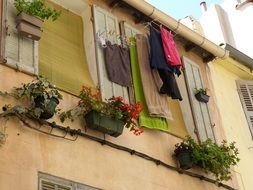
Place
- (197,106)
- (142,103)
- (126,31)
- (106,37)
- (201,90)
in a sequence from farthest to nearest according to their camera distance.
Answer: (201,90) < (197,106) < (126,31) < (106,37) < (142,103)

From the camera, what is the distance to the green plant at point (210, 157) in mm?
8500

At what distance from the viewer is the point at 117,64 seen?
8594 mm

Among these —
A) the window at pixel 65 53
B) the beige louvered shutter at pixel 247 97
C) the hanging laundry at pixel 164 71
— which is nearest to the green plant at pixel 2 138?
the window at pixel 65 53

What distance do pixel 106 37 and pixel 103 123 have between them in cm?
205

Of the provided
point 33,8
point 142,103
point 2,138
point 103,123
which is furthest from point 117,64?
point 2,138

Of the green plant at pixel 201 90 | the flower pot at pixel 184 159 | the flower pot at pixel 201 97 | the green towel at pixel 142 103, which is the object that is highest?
the green plant at pixel 201 90

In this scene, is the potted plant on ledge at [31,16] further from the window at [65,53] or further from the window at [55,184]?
the window at [55,184]

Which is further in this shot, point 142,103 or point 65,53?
point 142,103

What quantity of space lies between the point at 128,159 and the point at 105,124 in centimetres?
68

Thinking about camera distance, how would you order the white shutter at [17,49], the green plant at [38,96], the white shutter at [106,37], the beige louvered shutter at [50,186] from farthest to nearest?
the white shutter at [106,37], the white shutter at [17,49], the green plant at [38,96], the beige louvered shutter at [50,186]

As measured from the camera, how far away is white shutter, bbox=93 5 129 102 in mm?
8195

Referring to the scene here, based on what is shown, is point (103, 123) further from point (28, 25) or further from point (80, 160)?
point (28, 25)

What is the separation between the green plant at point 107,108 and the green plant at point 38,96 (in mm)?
471

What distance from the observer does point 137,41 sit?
30.0 feet
